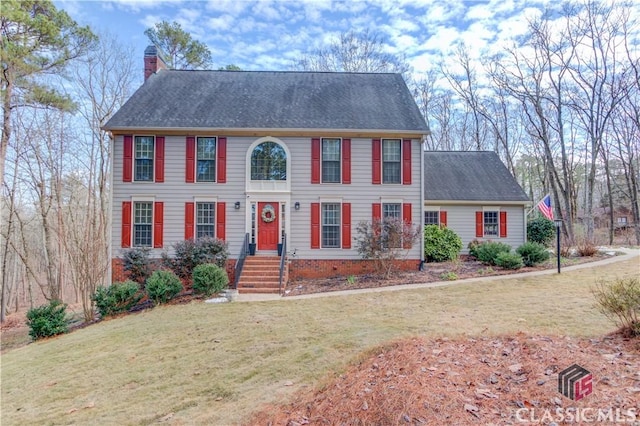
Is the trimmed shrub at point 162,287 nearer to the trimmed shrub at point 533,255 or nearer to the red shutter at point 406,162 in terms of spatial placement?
the red shutter at point 406,162

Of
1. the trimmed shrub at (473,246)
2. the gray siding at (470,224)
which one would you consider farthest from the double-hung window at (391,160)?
the trimmed shrub at (473,246)

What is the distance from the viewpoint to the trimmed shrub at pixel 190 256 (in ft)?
35.9

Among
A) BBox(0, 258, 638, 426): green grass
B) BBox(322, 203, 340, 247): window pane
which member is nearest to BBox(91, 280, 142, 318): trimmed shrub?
BBox(0, 258, 638, 426): green grass

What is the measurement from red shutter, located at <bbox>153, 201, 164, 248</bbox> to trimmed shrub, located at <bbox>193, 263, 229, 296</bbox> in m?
2.79

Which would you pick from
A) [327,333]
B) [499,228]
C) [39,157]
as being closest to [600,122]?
[499,228]

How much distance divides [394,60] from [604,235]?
842 inches

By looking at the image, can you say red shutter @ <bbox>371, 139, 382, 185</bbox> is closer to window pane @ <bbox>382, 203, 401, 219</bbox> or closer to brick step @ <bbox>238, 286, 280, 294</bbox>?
window pane @ <bbox>382, 203, 401, 219</bbox>

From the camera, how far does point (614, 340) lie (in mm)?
→ 4270

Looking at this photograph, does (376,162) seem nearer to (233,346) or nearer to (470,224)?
(470,224)

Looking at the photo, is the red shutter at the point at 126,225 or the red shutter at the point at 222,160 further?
the red shutter at the point at 222,160

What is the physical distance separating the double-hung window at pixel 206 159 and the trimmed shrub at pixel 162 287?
3898 millimetres

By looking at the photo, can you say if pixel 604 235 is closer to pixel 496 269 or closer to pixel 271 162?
pixel 496 269

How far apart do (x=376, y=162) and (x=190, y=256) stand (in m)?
7.23

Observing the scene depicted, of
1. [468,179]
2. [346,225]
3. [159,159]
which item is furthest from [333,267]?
[468,179]
